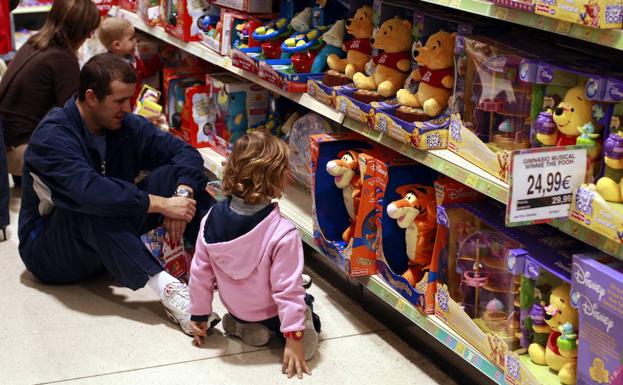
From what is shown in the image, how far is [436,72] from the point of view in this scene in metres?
2.68

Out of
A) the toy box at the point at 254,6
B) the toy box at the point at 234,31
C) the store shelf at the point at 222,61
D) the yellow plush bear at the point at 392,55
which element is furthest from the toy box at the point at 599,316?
the toy box at the point at 254,6

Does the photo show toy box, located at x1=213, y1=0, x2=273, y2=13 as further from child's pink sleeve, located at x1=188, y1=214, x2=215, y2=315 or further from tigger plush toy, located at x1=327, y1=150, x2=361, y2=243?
child's pink sleeve, located at x1=188, y1=214, x2=215, y2=315

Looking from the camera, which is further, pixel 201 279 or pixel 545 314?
pixel 201 279

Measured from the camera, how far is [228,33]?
3848 millimetres

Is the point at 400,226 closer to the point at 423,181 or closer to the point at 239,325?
the point at 423,181

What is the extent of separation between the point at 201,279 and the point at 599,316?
50.6 inches

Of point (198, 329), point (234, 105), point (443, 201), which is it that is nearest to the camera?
point (443, 201)

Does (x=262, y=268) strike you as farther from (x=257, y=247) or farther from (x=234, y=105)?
(x=234, y=105)

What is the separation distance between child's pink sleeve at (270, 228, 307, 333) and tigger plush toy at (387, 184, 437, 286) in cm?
33

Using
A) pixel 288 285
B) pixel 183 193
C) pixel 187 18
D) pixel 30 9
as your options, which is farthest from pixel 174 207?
pixel 30 9

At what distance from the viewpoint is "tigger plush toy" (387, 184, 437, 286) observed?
269 centimetres

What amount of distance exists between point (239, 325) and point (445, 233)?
0.78 meters

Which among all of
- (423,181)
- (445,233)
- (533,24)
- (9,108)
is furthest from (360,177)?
(9,108)

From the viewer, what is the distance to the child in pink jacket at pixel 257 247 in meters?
2.68
